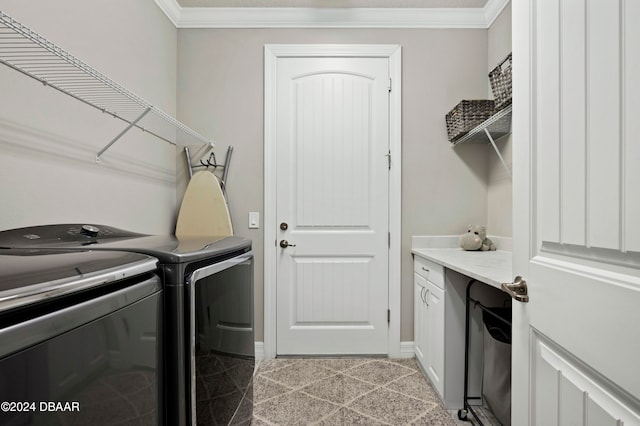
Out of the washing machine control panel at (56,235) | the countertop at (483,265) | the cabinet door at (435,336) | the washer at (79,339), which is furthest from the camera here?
the cabinet door at (435,336)

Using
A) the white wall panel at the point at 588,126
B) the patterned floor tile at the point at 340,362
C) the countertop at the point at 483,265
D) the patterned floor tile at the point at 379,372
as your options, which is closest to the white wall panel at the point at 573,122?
Answer: the white wall panel at the point at 588,126

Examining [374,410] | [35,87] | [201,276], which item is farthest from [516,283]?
[35,87]

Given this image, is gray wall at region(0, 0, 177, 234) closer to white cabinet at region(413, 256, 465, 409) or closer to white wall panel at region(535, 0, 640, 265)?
white wall panel at region(535, 0, 640, 265)

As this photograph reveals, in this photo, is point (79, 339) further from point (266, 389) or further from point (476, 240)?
point (476, 240)

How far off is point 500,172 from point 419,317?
1.12m

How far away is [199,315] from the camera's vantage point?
1.03 m

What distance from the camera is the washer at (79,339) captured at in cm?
48

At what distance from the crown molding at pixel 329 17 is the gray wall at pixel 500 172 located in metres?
0.18

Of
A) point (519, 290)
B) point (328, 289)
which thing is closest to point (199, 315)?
point (519, 290)

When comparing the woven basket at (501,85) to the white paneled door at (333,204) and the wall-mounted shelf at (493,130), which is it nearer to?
the wall-mounted shelf at (493,130)

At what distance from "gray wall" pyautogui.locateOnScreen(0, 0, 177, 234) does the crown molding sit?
0.27 meters

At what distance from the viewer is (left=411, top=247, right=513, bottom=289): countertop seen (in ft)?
4.25

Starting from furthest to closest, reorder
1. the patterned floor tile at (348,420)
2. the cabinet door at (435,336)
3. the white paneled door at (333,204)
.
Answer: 1. the white paneled door at (333,204)
2. the cabinet door at (435,336)
3. the patterned floor tile at (348,420)

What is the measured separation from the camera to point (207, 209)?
7.57ft
